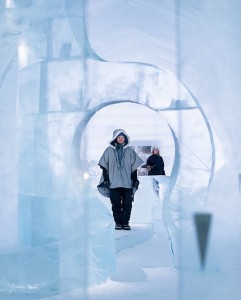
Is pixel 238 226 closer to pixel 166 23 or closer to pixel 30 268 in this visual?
pixel 30 268

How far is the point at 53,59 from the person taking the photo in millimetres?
3242

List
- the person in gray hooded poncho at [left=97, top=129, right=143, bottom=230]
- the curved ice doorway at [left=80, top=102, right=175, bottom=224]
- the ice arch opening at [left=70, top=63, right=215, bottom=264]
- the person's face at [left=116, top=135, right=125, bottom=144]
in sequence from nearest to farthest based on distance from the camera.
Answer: the ice arch opening at [left=70, top=63, right=215, bottom=264] < the person's face at [left=116, top=135, right=125, bottom=144] < the person in gray hooded poncho at [left=97, top=129, right=143, bottom=230] < the curved ice doorway at [left=80, top=102, right=175, bottom=224]

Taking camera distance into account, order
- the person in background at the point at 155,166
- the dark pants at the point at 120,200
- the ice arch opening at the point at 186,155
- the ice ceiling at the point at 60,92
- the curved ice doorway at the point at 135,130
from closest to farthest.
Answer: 1. the ice ceiling at the point at 60,92
2. the ice arch opening at the point at 186,155
3. the dark pants at the point at 120,200
4. the person in background at the point at 155,166
5. the curved ice doorway at the point at 135,130

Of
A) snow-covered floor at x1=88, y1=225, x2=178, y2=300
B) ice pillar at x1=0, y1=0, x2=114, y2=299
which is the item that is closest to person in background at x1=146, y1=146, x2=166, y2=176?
snow-covered floor at x1=88, y1=225, x2=178, y2=300

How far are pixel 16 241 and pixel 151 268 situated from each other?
1.26m

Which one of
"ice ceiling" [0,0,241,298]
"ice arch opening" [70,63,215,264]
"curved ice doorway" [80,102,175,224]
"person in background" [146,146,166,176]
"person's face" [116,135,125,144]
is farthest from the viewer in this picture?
"curved ice doorway" [80,102,175,224]

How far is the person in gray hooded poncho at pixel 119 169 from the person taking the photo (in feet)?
17.0

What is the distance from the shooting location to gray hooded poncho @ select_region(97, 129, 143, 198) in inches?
204

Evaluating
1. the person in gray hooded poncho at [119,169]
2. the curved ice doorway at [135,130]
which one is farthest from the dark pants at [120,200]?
the curved ice doorway at [135,130]

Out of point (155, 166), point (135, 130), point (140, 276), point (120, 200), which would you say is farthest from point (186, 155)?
point (135, 130)

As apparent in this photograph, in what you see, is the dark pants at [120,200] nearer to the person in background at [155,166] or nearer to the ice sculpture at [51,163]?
the ice sculpture at [51,163]

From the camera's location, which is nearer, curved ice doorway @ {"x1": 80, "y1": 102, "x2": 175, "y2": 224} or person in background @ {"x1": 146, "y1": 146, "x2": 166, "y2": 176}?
person in background @ {"x1": 146, "y1": 146, "x2": 166, "y2": 176}

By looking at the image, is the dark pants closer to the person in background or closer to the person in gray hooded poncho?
the person in gray hooded poncho

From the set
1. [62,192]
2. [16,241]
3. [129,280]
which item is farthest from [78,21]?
[129,280]
